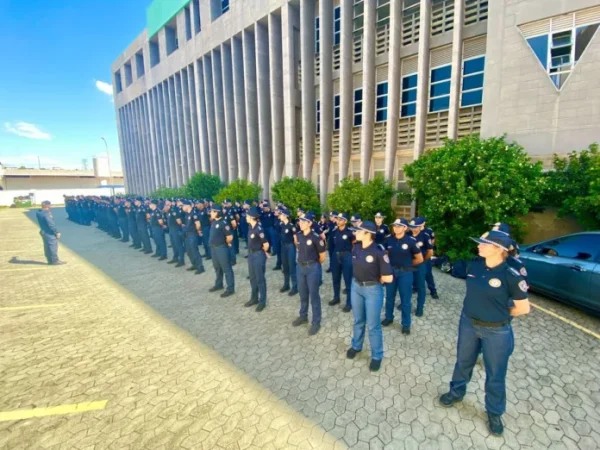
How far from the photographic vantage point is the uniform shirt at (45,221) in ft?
29.1

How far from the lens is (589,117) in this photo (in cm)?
759

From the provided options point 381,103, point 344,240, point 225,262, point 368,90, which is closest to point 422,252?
point 344,240

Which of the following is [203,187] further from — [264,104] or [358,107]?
[358,107]

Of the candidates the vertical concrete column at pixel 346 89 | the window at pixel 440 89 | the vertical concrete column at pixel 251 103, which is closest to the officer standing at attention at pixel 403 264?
the window at pixel 440 89

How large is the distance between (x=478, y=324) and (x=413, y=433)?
1.33 m

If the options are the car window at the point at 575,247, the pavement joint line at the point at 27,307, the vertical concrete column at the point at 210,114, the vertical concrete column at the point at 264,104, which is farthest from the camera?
the vertical concrete column at the point at 210,114

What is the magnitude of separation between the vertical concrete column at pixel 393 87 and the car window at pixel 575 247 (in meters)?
6.89

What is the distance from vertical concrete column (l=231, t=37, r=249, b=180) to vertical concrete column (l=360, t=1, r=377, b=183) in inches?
358

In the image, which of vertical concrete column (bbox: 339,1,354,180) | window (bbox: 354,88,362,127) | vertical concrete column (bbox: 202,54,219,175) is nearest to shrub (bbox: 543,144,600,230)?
vertical concrete column (bbox: 339,1,354,180)

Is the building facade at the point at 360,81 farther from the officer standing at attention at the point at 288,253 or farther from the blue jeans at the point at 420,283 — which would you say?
the officer standing at attention at the point at 288,253

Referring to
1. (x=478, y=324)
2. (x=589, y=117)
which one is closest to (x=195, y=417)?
(x=478, y=324)

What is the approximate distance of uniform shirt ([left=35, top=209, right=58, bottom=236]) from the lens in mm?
8867

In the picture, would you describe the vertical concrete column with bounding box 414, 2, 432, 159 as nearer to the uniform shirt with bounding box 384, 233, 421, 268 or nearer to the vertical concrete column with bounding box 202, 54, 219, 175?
the uniform shirt with bounding box 384, 233, 421, 268

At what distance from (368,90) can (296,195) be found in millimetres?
5870
